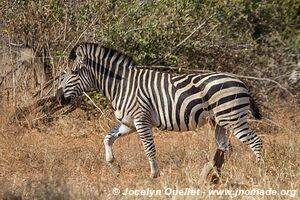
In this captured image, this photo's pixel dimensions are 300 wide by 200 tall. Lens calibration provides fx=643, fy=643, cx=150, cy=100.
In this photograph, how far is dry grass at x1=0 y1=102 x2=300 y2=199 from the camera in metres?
6.59

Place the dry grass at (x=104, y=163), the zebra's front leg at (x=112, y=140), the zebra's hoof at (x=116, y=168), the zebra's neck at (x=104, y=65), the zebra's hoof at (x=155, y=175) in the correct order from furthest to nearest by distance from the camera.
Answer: the zebra's neck at (x=104, y=65) → the zebra's front leg at (x=112, y=140) → the zebra's hoof at (x=116, y=168) → the zebra's hoof at (x=155, y=175) → the dry grass at (x=104, y=163)

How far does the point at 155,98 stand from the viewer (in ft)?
29.1

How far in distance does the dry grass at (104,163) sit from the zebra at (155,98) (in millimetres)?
317

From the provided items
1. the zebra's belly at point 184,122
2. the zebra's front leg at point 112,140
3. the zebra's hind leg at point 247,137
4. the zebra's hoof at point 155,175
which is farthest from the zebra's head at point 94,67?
the zebra's hind leg at point 247,137

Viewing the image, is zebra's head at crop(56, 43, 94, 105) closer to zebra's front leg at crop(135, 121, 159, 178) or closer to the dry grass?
the dry grass

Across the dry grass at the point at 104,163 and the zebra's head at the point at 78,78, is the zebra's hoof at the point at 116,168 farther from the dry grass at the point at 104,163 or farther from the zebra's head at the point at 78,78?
the zebra's head at the point at 78,78

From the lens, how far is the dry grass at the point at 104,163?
6.59 meters

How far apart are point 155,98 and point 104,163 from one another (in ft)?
3.93

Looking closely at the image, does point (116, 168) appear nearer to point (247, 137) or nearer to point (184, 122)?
point (184, 122)

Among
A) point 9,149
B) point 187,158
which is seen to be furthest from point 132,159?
point 9,149

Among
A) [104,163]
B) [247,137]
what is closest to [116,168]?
[104,163]

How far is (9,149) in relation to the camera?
925cm

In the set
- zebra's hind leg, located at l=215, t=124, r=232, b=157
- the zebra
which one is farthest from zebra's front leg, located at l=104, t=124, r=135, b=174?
zebra's hind leg, located at l=215, t=124, r=232, b=157

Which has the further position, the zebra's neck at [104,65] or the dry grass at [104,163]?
the zebra's neck at [104,65]
